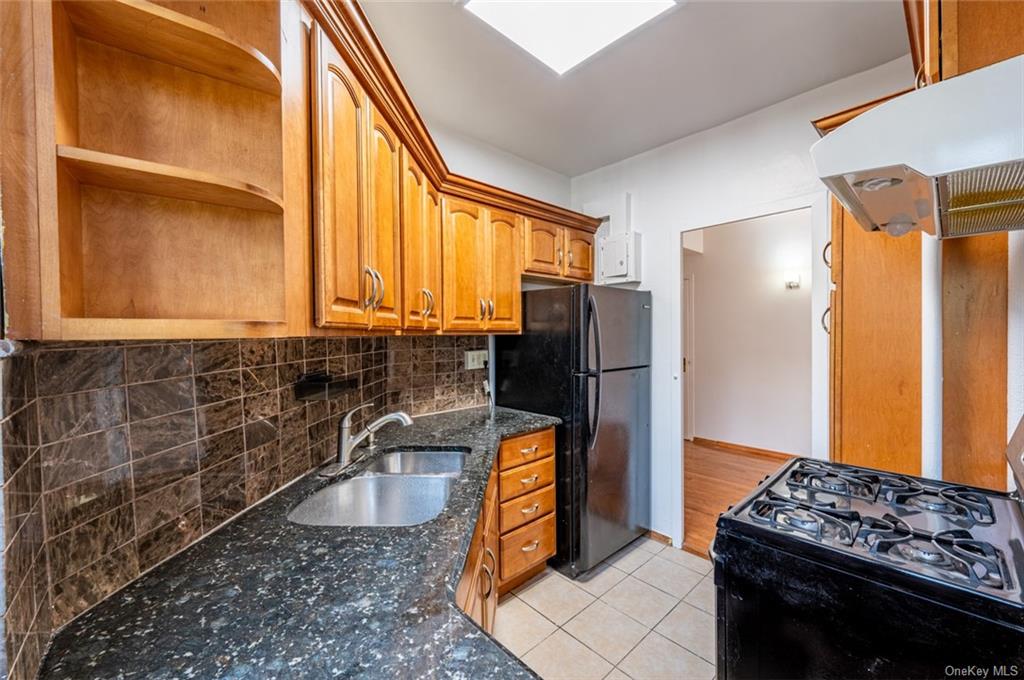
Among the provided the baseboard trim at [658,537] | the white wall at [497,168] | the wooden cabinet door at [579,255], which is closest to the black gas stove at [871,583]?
the baseboard trim at [658,537]

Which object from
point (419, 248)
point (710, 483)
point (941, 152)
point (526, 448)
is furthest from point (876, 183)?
point (710, 483)

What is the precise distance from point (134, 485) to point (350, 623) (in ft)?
1.72

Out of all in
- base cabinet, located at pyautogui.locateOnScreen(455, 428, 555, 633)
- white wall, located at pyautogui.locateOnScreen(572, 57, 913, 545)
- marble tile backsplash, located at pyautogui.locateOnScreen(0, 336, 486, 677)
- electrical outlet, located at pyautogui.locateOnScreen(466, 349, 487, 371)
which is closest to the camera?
marble tile backsplash, located at pyautogui.locateOnScreen(0, 336, 486, 677)

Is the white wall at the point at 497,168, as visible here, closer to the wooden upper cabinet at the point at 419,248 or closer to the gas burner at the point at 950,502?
the wooden upper cabinet at the point at 419,248

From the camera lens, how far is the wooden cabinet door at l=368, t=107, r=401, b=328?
128cm

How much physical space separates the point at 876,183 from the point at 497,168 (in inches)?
90.1

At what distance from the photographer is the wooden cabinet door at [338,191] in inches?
37.7

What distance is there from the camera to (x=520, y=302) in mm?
2510

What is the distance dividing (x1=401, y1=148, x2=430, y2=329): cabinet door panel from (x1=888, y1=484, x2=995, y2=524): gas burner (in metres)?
1.71

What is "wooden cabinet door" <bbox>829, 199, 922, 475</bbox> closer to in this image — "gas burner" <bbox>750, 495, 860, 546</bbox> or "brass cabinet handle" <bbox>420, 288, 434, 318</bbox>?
"gas burner" <bbox>750, 495, 860, 546</bbox>

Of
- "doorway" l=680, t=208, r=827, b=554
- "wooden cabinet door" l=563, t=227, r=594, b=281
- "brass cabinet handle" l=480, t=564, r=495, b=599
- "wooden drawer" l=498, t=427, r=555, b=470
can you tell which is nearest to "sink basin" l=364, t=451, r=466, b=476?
"wooden drawer" l=498, t=427, r=555, b=470

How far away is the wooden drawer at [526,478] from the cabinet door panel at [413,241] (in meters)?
0.92

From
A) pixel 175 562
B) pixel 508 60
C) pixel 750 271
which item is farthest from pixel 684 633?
pixel 750 271

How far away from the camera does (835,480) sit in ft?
4.25
